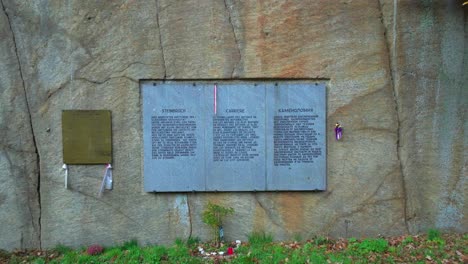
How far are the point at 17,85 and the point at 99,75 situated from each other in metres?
0.91

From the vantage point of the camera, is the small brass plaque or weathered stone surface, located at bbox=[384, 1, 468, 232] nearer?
the small brass plaque

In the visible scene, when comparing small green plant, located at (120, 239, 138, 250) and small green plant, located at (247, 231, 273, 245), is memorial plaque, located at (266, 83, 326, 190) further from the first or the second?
small green plant, located at (120, 239, 138, 250)

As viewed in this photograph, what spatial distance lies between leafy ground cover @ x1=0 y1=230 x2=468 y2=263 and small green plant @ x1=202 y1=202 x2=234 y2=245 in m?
0.16

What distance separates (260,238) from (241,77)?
1833 mm

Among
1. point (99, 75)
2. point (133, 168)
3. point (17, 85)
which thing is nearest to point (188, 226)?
point (133, 168)

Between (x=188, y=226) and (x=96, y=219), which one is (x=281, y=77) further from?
(x=96, y=219)

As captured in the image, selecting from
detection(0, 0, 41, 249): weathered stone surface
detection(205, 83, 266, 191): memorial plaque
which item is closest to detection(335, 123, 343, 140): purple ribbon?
detection(205, 83, 266, 191): memorial plaque

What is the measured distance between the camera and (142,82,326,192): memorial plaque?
4.87 m

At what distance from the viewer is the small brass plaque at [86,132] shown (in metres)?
4.85

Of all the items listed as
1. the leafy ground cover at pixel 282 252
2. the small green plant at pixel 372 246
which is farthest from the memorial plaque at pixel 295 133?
the small green plant at pixel 372 246

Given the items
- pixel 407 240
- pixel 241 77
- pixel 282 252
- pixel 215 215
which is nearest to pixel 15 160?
pixel 215 215

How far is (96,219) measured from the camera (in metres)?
4.91

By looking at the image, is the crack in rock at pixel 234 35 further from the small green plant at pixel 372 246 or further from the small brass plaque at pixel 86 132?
the small green plant at pixel 372 246

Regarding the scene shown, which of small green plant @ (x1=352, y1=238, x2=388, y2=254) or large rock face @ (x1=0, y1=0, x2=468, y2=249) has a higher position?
large rock face @ (x1=0, y1=0, x2=468, y2=249)
